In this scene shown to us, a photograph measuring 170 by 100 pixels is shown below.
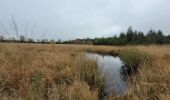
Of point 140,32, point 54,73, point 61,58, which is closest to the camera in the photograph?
point 54,73

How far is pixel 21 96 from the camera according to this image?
3.60 metres

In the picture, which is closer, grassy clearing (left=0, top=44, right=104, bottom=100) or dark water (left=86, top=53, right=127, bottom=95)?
grassy clearing (left=0, top=44, right=104, bottom=100)

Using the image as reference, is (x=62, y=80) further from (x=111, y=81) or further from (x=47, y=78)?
(x=111, y=81)

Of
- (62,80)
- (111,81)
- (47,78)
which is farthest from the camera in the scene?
(111,81)

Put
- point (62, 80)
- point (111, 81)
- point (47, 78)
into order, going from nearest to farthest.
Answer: point (47, 78)
point (62, 80)
point (111, 81)

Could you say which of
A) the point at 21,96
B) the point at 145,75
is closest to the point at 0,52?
the point at 21,96

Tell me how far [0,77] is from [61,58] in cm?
324

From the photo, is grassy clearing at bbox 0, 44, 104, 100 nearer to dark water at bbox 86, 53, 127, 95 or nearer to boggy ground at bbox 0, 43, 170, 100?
boggy ground at bbox 0, 43, 170, 100

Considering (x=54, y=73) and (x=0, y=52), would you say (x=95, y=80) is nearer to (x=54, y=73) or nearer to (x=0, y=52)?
(x=54, y=73)

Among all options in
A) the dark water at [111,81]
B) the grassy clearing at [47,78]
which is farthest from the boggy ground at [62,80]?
the dark water at [111,81]

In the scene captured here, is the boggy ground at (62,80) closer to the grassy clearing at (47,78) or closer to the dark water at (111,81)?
the grassy clearing at (47,78)

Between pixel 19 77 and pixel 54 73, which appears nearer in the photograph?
pixel 19 77

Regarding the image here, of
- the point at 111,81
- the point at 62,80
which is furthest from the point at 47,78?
the point at 111,81

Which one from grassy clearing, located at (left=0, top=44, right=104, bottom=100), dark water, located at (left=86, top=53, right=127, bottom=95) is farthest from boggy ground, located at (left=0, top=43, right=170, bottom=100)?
dark water, located at (left=86, top=53, right=127, bottom=95)
